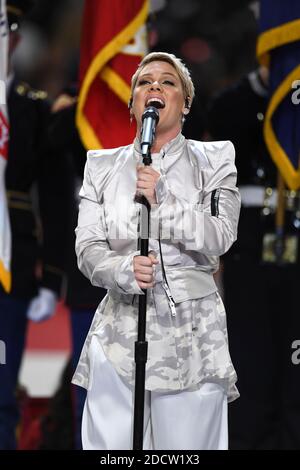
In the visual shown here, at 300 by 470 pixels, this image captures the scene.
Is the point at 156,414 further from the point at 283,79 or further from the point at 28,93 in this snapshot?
the point at 28,93

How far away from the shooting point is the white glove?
330 centimetres

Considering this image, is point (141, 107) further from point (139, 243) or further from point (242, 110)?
point (242, 110)

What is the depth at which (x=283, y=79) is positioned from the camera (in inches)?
109

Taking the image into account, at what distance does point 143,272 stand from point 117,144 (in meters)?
0.67

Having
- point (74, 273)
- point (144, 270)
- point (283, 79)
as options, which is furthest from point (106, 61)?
point (144, 270)

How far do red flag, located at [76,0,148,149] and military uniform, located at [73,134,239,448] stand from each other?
0.67 m

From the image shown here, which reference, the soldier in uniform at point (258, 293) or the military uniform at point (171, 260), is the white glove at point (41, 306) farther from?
the military uniform at point (171, 260)

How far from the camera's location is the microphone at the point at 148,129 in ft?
6.03

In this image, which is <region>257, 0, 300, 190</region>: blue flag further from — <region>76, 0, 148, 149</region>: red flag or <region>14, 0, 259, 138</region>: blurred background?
<region>14, 0, 259, 138</region>: blurred background

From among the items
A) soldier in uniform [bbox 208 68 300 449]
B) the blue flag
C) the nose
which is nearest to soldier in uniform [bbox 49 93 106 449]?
soldier in uniform [bbox 208 68 300 449]

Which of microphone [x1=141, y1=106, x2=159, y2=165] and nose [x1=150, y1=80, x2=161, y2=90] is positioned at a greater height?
nose [x1=150, y1=80, x2=161, y2=90]

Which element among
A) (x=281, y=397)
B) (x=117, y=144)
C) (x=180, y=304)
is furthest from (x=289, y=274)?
(x=180, y=304)

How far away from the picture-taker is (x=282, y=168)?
2.77 m

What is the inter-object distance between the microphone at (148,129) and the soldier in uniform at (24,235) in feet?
4.52
